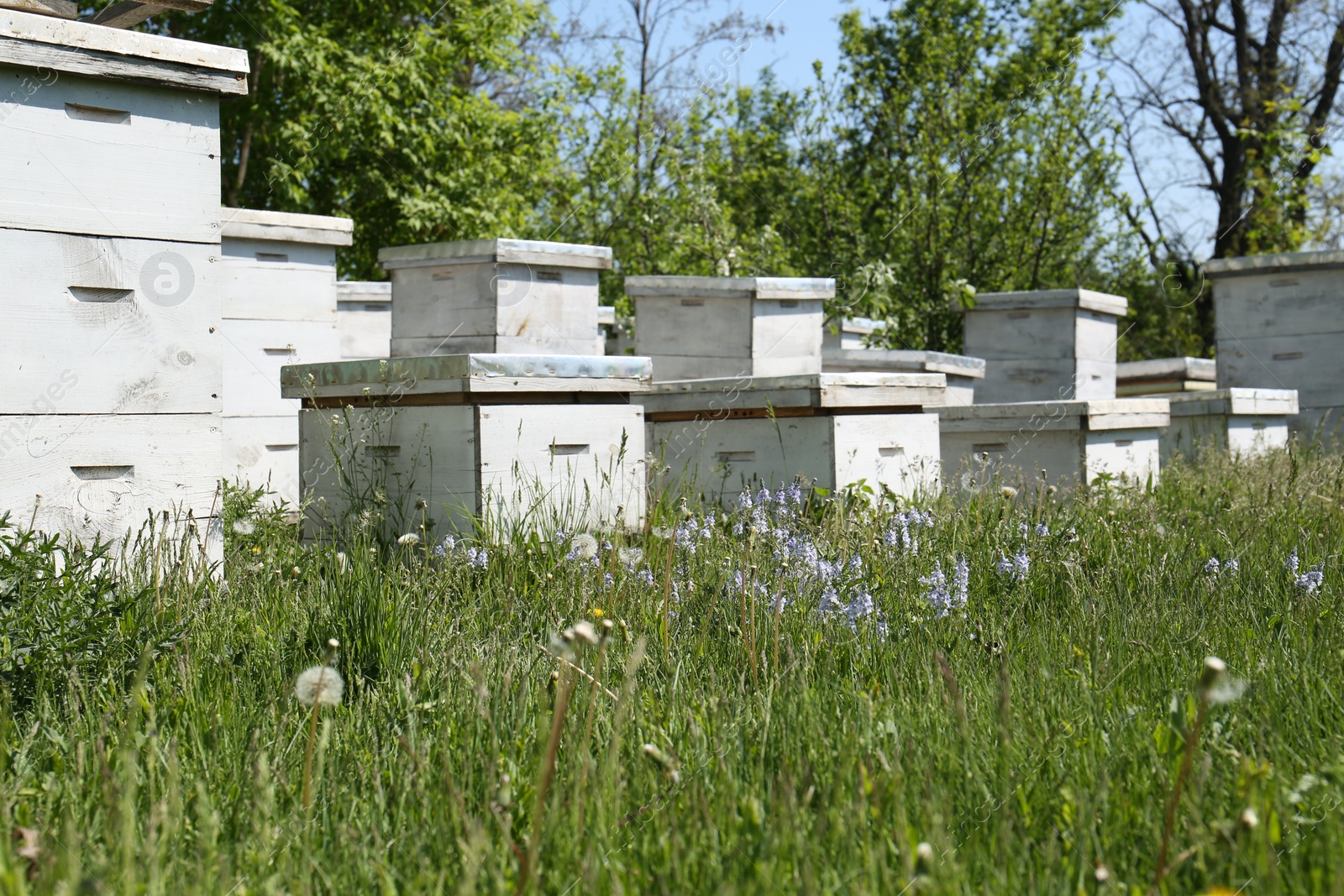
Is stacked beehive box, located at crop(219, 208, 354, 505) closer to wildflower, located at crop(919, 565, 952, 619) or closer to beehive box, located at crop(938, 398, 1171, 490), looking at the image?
beehive box, located at crop(938, 398, 1171, 490)

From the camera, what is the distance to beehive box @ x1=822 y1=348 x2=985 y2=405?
8.57m

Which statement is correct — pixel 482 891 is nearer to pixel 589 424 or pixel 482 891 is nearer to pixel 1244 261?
pixel 589 424

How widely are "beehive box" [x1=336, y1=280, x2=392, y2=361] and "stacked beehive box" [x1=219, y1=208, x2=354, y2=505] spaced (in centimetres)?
180

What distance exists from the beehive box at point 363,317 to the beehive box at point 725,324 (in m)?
2.16

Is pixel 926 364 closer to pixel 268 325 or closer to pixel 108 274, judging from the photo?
pixel 268 325

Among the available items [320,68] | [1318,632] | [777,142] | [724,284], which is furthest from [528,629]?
[777,142]

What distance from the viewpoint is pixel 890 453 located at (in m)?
5.56

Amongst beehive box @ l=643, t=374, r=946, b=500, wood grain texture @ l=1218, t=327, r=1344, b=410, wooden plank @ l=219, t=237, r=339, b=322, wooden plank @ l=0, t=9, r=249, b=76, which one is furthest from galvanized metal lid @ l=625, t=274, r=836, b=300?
wood grain texture @ l=1218, t=327, r=1344, b=410

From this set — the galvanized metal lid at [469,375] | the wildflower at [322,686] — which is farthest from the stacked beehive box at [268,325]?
the wildflower at [322,686]

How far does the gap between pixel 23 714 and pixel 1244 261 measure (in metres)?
9.93

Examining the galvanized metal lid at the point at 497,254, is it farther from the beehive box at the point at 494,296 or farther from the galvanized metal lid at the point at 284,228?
the galvanized metal lid at the point at 284,228

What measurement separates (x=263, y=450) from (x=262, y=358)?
549 millimetres

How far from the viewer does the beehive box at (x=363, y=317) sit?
28.0 ft

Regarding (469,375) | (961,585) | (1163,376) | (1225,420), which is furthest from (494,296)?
(1163,376)
